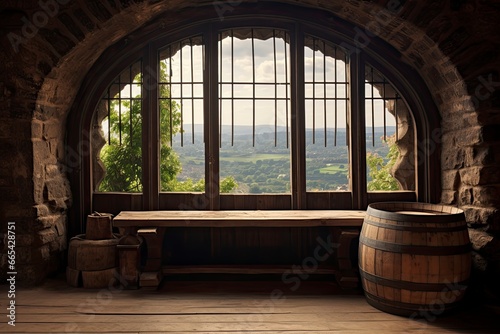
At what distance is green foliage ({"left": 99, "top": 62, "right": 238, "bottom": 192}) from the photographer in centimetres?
482

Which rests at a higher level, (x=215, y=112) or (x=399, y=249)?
(x=215, y=112)

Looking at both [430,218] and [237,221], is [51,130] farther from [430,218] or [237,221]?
[430,218]

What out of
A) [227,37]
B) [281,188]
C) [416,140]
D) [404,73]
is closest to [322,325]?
[281,188]

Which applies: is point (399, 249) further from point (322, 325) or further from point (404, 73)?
point (404, 73)

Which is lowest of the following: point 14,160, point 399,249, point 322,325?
point 322,325

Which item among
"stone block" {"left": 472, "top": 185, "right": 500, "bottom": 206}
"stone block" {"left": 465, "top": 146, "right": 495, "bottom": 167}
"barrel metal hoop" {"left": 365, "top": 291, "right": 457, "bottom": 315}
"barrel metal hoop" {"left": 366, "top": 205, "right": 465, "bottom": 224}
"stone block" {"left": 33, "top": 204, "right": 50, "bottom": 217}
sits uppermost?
"stone block" {"left": 465, "top": 146, "right": 495, "bottom": 167}

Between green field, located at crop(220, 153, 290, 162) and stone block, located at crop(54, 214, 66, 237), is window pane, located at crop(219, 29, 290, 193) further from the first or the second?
stone block, located at crop(54, 214, 66, 237)

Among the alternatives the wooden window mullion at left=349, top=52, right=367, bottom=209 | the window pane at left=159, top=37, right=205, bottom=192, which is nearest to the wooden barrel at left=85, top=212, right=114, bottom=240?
the window pane at left=159, top=37, right=205, bottom=192

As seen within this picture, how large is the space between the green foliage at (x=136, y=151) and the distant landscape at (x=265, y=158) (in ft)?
0.72

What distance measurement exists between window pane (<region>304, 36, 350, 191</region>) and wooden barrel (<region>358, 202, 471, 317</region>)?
1.39 metres

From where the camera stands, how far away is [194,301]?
3742mm

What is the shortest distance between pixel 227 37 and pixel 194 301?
284 centimetres

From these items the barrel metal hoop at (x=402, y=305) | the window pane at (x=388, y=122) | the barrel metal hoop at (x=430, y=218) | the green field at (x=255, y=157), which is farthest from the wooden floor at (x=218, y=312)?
the window pane at (x=388, y=122)

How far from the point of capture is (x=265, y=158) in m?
4.72
